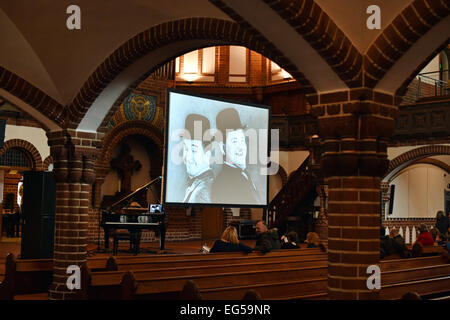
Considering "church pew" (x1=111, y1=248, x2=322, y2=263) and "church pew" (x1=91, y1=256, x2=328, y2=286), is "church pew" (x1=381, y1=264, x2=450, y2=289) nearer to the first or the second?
"church pew" (x1=91, y1=256, x2=328, y2=286)

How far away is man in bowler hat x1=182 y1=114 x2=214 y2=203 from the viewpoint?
9.77m

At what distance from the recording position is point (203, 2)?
679 cm

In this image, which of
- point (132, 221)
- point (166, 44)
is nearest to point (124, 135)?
point (132, 221)

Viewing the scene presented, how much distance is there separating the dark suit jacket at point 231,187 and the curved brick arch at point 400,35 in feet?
18.6

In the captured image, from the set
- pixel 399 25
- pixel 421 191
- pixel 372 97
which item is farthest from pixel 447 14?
pixel 421 191

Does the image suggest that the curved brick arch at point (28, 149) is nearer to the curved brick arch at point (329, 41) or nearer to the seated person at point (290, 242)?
the seated person at point (290, 242)

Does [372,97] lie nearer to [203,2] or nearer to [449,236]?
[203,2]

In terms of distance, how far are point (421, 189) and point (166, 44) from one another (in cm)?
1648

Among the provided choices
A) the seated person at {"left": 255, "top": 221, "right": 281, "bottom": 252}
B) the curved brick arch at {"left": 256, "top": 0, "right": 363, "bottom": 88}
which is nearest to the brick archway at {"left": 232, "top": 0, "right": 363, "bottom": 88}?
the curved brick arch at {"left": 256, "top": 0, "right": 363, "bottom": 88}

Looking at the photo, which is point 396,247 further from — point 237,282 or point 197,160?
point 237,282

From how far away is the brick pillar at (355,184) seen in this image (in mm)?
5090

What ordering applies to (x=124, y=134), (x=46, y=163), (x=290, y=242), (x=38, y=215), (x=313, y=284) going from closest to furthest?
1. (x=313, y=284)
2. (x=38, y=215)
3. (x=290, y=242)
4. (x=46, y=163)
5. (x=124, y=134)

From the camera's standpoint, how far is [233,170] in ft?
34.9

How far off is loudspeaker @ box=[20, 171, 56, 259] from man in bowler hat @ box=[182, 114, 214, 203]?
7.19 feet
